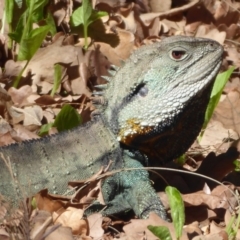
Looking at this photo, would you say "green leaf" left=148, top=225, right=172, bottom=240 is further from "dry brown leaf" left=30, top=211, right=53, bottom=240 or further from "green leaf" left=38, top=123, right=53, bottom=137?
"green leaf" left=38, top=123, right=53, bottom=137

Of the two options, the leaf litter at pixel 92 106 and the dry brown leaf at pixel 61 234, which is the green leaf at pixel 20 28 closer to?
the leaf litter at pixel 92 106

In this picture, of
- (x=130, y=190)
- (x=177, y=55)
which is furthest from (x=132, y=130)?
(x=177, y=55)

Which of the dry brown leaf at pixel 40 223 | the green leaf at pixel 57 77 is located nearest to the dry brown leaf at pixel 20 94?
the green leaf at pixel 57 77

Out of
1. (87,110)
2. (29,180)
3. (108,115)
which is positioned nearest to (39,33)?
(87,110)

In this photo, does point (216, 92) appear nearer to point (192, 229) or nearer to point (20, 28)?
point (192, 229)

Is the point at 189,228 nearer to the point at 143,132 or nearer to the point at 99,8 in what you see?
the point at 143,132

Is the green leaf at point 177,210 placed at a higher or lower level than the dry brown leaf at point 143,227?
higher
